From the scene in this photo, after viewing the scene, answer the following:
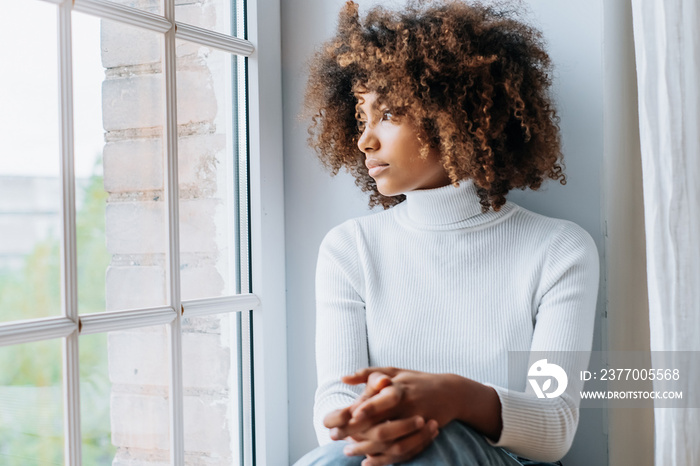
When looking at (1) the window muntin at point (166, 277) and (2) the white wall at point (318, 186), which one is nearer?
(1) the window muntin at point (166, 277)

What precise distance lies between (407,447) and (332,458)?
12cm

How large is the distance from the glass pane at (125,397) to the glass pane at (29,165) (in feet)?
0.42

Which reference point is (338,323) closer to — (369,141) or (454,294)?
(454,294)

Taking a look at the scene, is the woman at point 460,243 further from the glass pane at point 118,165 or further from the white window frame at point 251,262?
the glass pane at point 118,165

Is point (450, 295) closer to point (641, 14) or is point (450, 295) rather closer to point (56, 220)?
point (641, 14)

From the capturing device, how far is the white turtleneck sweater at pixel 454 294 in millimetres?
1070

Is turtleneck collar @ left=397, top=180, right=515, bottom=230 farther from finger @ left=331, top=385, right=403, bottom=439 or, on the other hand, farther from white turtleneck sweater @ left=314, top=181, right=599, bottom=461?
finger @ left=331, top=385, right=403, bottom=439

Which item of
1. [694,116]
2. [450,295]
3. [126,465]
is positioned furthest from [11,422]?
[694,116]

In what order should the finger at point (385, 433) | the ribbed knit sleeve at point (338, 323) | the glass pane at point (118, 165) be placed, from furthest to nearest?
the ribbed knit sleeve at point (338, 323) < the glass pane at point (118, 165) < the finger at point (385, 433)

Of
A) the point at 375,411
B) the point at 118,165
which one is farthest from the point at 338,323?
the point at 118,165

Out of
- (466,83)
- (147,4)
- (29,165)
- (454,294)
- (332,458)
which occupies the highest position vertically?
(147,4)

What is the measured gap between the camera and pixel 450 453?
0.90 metres

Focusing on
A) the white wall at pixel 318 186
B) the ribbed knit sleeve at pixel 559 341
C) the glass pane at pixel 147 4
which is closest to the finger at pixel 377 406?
the ribbed knit sleeve at pixel 559 341

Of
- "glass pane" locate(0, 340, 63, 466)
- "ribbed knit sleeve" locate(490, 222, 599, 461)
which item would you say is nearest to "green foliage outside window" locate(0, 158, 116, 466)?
"glass pane" locate(0, 340, 63, 466)
